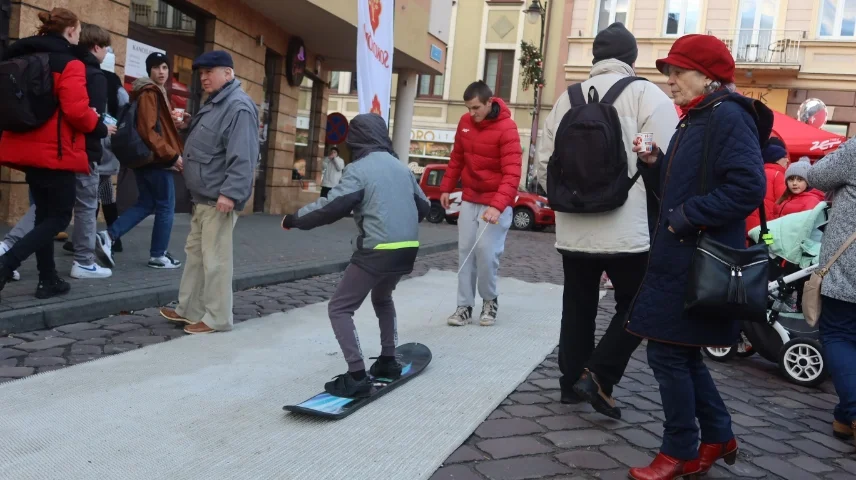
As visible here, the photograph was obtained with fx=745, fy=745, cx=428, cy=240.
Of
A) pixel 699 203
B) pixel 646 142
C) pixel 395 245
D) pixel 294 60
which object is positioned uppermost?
pixel 294 60

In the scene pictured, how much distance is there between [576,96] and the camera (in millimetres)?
3842

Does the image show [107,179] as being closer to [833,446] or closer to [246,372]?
[246,372]

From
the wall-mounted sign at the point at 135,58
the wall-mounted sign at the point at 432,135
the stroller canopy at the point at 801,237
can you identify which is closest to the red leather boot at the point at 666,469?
the stroller canopy at the point at 801,237

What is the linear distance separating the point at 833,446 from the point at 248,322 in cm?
392

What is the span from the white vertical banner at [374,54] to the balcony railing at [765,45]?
19.7m

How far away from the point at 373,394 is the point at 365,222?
2.95 ft

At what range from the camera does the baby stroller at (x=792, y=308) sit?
16.6ft

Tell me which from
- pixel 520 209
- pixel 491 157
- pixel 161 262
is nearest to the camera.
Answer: pixel 491 157

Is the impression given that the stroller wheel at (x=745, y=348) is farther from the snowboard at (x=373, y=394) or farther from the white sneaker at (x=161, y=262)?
the white sneaker at (x=161, y=262)

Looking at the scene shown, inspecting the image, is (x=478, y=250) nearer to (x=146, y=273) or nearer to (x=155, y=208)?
(x=146, y=273)

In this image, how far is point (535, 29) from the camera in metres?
31.5

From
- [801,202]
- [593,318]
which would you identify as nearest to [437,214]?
[801,202]

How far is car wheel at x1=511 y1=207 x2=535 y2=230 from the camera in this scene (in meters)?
20.8

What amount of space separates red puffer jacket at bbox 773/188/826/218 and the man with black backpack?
111 inches
